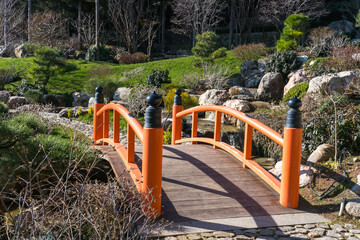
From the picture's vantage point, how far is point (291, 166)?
3.93 metres

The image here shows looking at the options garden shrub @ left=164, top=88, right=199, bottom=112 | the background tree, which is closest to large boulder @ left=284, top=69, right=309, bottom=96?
garden shrub @ left=164, top=88, right=199, bottom=112

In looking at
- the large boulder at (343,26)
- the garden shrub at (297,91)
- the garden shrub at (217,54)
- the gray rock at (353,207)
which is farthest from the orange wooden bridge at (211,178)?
the large boulder at (343,26)

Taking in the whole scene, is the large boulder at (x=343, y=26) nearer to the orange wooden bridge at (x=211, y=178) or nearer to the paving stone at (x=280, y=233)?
the orange wooden bridge at (x=211, y=178)

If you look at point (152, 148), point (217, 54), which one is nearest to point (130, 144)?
point (152, 148)

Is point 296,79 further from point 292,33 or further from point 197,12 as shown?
point 197,12

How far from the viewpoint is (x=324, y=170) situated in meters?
4.92

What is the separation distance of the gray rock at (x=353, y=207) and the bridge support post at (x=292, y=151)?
0.55 metres

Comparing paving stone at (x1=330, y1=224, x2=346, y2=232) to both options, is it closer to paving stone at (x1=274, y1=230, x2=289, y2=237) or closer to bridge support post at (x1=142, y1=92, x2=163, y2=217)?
paving stone at (x1=274, y1=230, x2=289, y2=237)

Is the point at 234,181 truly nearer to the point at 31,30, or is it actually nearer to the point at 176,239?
the point at 176,239

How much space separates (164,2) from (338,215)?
91.8 ft

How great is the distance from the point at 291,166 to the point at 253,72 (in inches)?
527

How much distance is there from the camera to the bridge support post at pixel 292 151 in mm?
3900

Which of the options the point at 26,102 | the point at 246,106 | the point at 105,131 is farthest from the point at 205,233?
the point at 26,102

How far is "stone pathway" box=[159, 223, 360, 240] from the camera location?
3.37 m
